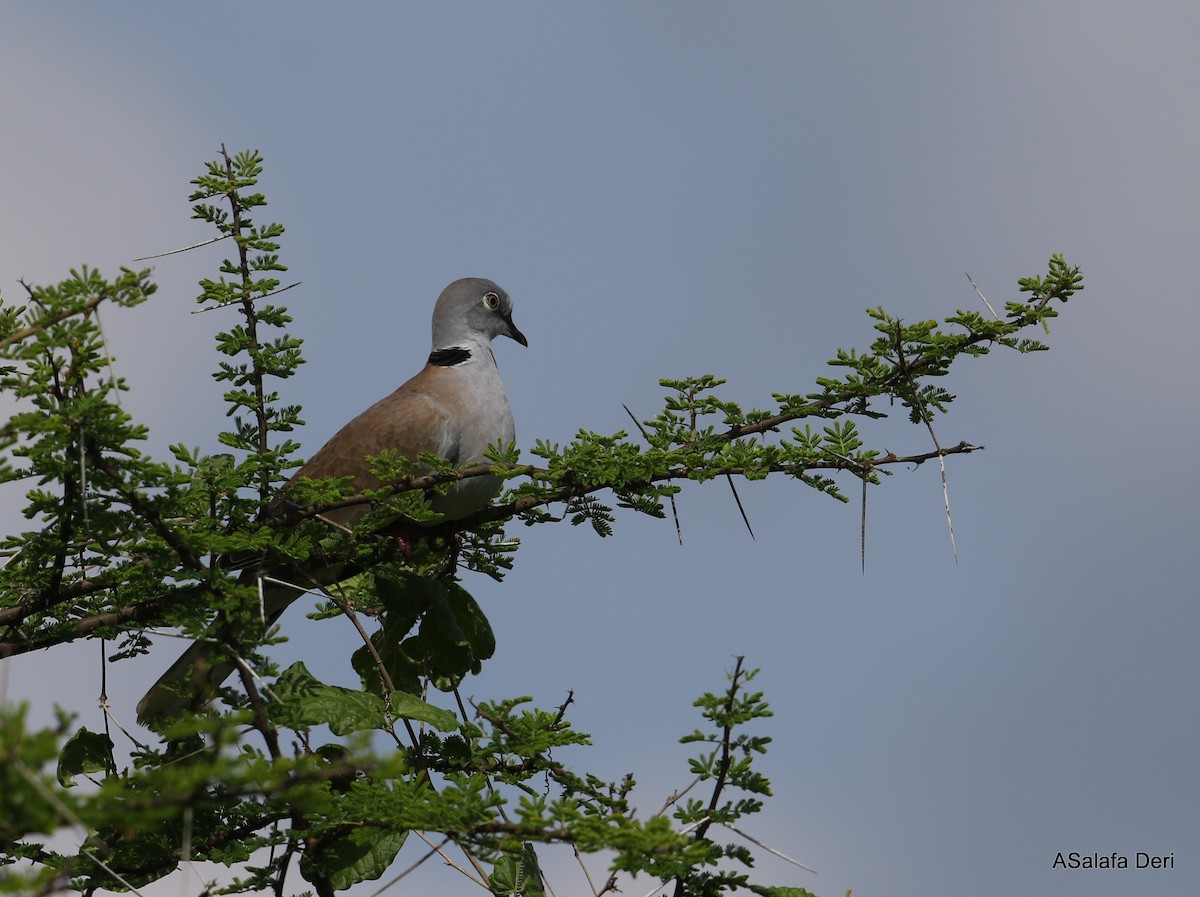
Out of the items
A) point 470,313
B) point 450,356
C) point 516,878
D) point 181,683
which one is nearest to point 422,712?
point 516,878

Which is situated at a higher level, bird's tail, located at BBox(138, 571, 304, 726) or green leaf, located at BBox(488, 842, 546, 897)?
bird's tail, located at BBox(138, 571, 304, 726)

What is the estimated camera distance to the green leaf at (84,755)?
178 inches

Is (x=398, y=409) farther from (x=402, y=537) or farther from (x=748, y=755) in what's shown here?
(x=748, y=755)

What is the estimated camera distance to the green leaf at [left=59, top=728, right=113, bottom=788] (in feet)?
14.8

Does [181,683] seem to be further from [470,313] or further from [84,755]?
[470,313]

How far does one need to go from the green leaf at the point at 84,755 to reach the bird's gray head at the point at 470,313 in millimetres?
2848

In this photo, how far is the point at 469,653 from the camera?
457cm

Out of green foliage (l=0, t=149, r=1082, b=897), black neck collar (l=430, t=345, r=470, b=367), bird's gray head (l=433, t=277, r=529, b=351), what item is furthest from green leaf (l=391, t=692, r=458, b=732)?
bird's gray head (l=433, t=277, r=529, b=351)

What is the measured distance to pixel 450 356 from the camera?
6.55m

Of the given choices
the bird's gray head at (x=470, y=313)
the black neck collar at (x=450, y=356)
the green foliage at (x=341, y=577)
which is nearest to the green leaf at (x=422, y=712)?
the green foliage at (x=341, y=577)

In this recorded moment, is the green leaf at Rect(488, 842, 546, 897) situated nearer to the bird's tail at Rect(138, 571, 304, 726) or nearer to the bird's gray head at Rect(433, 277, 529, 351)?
the bird's tail at Rect(138, 571, 304, 726)

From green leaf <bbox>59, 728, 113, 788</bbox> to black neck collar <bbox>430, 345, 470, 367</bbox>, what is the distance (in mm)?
2583

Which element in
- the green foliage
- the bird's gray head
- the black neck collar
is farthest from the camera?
the bird's gray head

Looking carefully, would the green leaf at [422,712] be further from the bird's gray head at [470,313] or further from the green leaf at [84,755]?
the bird's gray head at [470,313]
